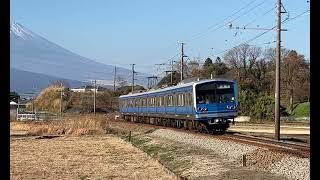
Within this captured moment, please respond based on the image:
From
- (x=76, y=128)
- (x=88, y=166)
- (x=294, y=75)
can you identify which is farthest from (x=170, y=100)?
(x=294, y=75)

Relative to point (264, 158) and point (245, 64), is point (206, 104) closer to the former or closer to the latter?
point (264, 158)

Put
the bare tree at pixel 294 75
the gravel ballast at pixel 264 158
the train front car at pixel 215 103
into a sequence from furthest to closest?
the bare tree at pixel 294 75 → the train front car at pixel 215 103 → the gravel ballast at pixel 264 158

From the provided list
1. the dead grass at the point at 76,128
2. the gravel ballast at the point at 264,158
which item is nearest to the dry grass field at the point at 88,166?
the gravel ballast at the point at 264,158

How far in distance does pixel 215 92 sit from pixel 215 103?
68 cm

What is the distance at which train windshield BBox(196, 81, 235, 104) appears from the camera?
94.3ft

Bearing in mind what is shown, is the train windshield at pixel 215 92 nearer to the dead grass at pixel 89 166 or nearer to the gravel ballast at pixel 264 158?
the dead grass at pixel 89 166

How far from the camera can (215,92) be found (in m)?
29.1

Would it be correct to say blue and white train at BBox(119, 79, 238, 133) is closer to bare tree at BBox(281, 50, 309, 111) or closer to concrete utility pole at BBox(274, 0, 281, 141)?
concrete utility pole at BBox(274, 0, 281, 141)

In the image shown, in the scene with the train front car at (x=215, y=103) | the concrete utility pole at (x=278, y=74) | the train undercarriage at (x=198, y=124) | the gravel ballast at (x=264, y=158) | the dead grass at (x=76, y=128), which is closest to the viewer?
the gravel ballast at (x=264, y=158)

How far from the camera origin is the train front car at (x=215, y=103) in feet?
93.2
